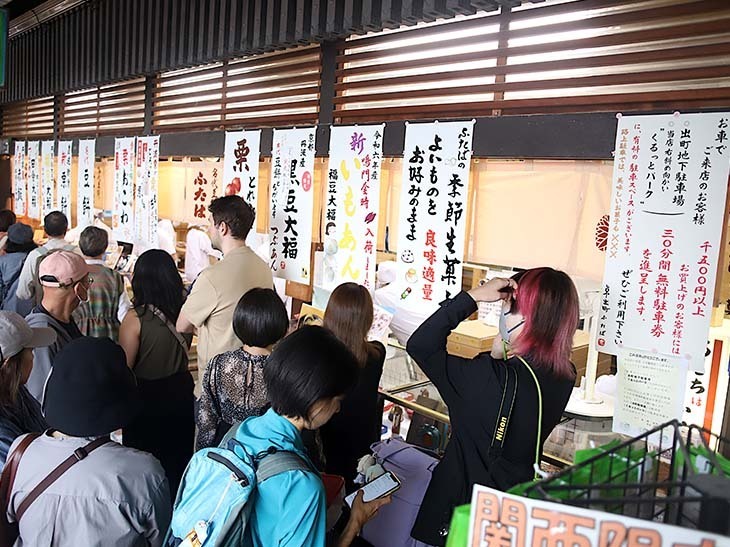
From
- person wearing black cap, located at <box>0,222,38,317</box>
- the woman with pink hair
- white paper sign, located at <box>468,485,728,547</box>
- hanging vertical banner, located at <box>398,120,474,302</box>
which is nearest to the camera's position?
white paper sign, located at <box>468,485,728,547</box>

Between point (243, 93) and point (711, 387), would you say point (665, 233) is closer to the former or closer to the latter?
point (711, 387)

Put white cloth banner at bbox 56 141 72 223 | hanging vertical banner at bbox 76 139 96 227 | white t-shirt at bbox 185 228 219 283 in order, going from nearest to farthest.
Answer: white t-shirt at bbox 185 228 219 283, hanging vertical banner at bbox 76 139 96 227, white cloth banner at bbox 56 141 72 223

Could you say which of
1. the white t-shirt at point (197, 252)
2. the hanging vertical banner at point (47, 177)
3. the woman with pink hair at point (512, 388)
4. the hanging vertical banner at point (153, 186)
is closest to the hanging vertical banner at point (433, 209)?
the woman with pink hair at point (512, 388)

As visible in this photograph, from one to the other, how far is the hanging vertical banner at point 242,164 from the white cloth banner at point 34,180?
5.44 meters

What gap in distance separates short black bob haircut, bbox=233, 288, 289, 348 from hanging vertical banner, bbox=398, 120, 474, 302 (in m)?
1.14

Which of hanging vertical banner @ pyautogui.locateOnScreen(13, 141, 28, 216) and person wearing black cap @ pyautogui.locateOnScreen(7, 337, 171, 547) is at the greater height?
hanging vertical banner @ pyautogui.locateOnScreen(13, 141, 28, 216)

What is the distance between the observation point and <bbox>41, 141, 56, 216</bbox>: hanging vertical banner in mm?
9062

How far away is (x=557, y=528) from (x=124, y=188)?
7070 millimetres

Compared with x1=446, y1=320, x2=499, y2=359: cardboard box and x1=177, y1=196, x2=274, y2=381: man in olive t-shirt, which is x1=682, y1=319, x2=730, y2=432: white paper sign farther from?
x1=177, y1=196, x2=274, y2=381: man in olive t-shirt

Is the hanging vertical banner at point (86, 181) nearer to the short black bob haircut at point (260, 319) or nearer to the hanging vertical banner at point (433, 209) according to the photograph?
the hanging vertical banner at point (433, 209)

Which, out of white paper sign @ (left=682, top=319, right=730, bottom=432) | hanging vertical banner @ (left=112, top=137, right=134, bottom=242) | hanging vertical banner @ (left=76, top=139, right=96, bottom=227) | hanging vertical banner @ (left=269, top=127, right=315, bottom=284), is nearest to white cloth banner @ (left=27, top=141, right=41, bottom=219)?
hanging vertical banner @ (left=76, top=139, right=96, bottom=227)

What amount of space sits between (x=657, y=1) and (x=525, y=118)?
86cm

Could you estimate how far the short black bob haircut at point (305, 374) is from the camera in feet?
6.57

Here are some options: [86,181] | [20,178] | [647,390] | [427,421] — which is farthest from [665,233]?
[20,178]
